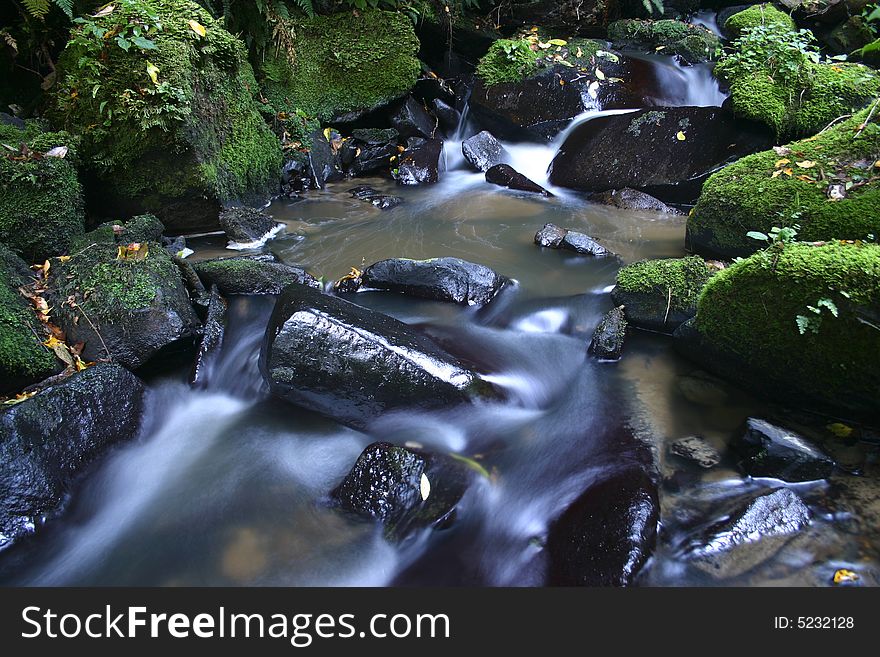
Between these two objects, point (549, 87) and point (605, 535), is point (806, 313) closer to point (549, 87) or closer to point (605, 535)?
point (605, 535)

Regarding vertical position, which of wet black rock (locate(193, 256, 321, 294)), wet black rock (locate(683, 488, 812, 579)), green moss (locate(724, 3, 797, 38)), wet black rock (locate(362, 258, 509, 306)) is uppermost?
green moss (locate(724, 3, 797, 38))

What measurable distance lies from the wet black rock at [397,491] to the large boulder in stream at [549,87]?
21.8ft

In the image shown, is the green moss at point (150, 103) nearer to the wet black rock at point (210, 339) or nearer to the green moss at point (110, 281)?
the green moss at point (110, 281)

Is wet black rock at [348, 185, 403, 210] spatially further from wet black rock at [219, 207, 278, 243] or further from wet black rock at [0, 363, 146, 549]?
wet black rock at [0, 363, 146, 549]

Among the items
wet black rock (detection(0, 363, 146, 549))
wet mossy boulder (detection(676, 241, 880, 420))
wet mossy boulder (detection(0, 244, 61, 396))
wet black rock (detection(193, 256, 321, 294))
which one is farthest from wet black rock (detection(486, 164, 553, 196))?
wet mossy boulder (detection(0, 244, 61, 396))

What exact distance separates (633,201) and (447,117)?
371 centimetres

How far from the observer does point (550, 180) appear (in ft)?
27.2

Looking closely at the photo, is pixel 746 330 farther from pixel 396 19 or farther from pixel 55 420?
pixel 396 19

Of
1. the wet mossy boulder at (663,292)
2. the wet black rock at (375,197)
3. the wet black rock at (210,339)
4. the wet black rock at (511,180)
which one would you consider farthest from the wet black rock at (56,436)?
the wet black rock at (511,180)

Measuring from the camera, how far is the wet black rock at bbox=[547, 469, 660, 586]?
9.39 feet

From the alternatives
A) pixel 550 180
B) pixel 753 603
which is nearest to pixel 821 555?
pixel 753 603

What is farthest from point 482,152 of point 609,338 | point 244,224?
point 609,338

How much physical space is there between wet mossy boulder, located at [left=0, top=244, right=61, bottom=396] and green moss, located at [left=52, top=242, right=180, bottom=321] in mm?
253

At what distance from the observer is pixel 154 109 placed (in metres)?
5.82
